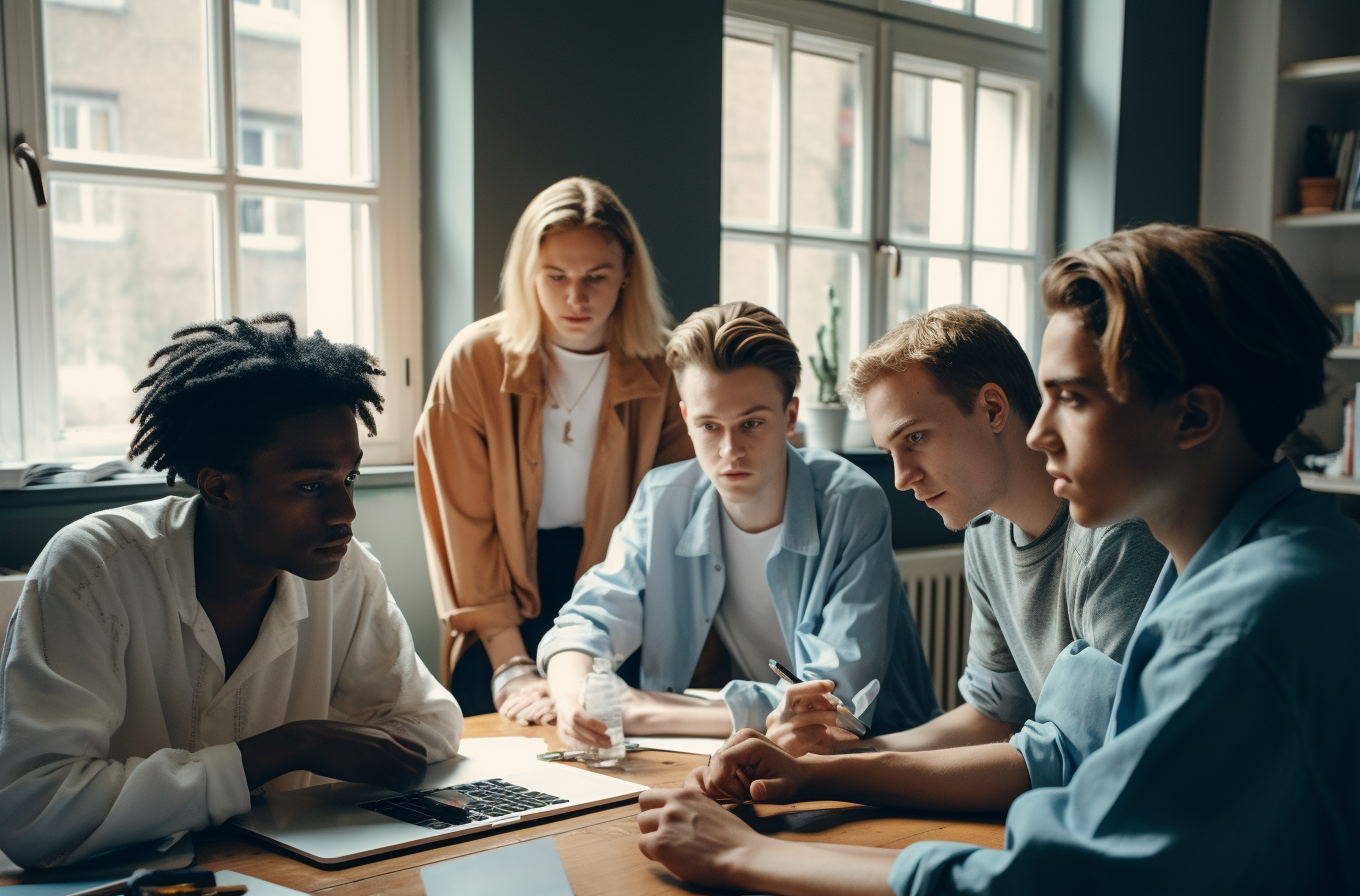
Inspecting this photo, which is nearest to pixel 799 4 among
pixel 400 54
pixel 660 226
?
pixel 660 226

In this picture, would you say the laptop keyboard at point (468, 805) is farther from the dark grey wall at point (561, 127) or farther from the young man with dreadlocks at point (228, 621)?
the dark grey wall at point (561, 127)

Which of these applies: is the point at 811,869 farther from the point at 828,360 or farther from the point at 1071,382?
the point at 828,360

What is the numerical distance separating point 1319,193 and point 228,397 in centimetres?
355

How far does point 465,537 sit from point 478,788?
102cm

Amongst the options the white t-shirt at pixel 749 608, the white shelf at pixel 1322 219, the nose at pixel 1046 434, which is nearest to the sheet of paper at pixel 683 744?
the white t-shirt at pixel 749 608

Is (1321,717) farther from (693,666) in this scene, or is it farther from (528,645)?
(528,645)

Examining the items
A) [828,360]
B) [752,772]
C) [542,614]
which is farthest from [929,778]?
[828,360]

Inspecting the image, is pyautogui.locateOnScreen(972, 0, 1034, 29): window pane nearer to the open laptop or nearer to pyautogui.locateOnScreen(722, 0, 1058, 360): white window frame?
pyautogui.locateOnScreen(722, 0, 1058, 360): white window frame

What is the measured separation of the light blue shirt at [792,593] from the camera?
1.73 meters

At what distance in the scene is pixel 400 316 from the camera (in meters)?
2.77

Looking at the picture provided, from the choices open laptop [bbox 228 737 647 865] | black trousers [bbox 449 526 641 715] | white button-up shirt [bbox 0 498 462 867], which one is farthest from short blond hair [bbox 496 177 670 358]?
open laptop [bbox 228 737 647 865]

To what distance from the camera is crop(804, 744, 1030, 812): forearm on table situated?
127 cm

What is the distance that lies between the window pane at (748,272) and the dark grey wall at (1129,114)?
45.3 inches

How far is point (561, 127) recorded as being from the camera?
2.71 m
